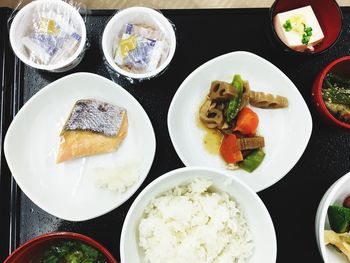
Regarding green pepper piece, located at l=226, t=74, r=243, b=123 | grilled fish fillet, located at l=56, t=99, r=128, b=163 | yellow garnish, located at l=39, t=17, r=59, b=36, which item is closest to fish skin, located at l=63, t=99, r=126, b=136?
grilled fish fillet, located at l=56, t=99, r=128, b=163

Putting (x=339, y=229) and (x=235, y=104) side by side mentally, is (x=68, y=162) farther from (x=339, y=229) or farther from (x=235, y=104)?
(x=339, y=229)

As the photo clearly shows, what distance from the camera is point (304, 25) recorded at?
2.26 meters

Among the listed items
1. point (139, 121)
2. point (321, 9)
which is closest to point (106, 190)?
point (139, 121)

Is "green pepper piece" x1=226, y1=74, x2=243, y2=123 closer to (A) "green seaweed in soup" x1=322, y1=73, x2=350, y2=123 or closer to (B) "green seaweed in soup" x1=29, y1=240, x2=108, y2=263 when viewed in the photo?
(A) "green seaweed in soup" x1=322, y1=73, x2=350, y2=123

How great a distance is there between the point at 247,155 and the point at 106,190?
26.6 inches

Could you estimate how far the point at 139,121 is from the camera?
86.4 inches

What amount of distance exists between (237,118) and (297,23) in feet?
1.76

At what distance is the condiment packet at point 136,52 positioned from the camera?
2.25 metres

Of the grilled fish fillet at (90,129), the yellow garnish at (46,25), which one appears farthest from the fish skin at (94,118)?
the yellow garnish at (46,25)

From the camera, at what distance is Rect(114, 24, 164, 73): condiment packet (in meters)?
2.25

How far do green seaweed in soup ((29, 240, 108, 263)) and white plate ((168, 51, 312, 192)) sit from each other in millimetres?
571

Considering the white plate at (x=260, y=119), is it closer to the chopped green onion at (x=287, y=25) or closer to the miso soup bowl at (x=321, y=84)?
the miso soup bowl at (x=321, y=84)

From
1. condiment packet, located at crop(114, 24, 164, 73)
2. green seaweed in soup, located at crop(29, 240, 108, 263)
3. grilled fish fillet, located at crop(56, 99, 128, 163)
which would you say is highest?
condiment packet, located at crop(114, 24, 164, 73)

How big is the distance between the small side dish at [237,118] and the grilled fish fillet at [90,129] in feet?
1.38
